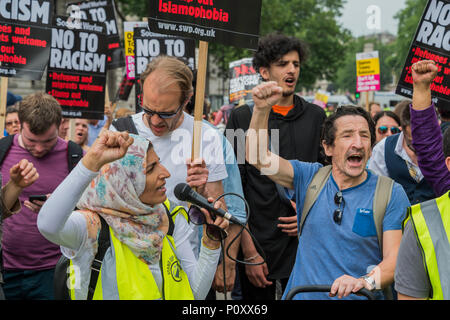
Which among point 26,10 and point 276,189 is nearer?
point 276,189

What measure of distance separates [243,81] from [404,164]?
20.7 feet

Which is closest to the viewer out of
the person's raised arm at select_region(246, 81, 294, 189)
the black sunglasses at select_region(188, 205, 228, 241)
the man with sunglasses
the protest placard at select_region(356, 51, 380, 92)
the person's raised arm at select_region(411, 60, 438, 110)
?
the black sunglasses at select_region(188, 205, 228, 241)

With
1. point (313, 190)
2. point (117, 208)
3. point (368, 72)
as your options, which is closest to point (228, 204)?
point (313, 190)

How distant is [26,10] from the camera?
644cm

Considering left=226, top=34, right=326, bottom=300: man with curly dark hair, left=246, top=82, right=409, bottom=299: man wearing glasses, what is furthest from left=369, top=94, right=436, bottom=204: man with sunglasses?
left=246, top=82, right=409, bottom=299: man wearing glasses

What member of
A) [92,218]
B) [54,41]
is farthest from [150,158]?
[54,41]

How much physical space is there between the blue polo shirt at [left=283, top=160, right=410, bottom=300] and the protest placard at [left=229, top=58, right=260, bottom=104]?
7713 millimetres

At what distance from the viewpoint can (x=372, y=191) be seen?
3.26 m

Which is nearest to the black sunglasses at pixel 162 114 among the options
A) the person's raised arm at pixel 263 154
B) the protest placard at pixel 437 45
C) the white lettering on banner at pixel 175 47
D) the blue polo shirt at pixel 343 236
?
the person's raised arm at pixel 263 154

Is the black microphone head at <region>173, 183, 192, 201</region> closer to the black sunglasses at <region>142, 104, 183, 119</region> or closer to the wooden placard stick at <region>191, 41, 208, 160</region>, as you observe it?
the wooden placard stick at <region>191, 41, 208, 160</region>

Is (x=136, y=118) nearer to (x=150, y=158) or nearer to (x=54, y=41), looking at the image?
(x=150, y=158)

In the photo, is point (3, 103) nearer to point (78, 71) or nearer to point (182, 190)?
point (78, 71)

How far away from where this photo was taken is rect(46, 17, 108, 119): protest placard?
6812 mm

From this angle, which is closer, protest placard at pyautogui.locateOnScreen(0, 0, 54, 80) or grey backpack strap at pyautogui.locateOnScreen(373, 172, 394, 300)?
grey backpack strap at pyautogui.locateOnScreen(373, 172, 394, 300)
